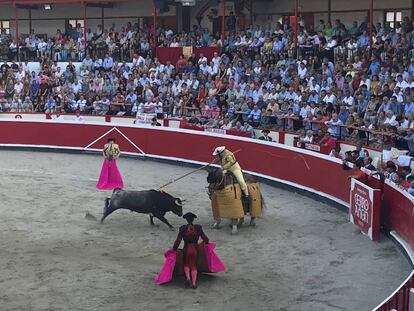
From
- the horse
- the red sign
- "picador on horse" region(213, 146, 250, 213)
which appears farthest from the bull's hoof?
the red sign

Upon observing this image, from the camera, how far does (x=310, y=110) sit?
66.1 feet

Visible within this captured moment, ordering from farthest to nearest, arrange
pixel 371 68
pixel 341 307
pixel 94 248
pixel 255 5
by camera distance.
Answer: pixel 255 5 → pixel 371 68 → pixel 94 248 → pixel 341 307

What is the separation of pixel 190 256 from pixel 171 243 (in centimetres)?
235

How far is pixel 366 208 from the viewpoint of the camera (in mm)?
13359

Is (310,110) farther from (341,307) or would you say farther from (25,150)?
(341,307)

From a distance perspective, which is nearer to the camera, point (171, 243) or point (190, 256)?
point (190, 256)

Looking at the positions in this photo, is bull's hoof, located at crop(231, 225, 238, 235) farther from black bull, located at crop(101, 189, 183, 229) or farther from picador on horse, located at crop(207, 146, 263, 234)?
black bull, located at crop(101, 189, 183, 229)

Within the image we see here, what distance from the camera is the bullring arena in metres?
10.3

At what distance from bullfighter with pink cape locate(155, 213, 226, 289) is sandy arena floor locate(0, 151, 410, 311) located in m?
0.17

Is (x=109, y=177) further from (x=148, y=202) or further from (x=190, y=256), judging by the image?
(x=190, y=256)

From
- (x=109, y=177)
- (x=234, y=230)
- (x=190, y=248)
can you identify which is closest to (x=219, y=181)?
(x=234, y=230)

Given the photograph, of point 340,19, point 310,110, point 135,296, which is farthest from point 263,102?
point 135,296

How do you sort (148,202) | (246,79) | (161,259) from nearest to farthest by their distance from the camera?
1. (161,259)
2. (148,202)
3. (246,79)

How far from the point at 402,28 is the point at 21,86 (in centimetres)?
1305
